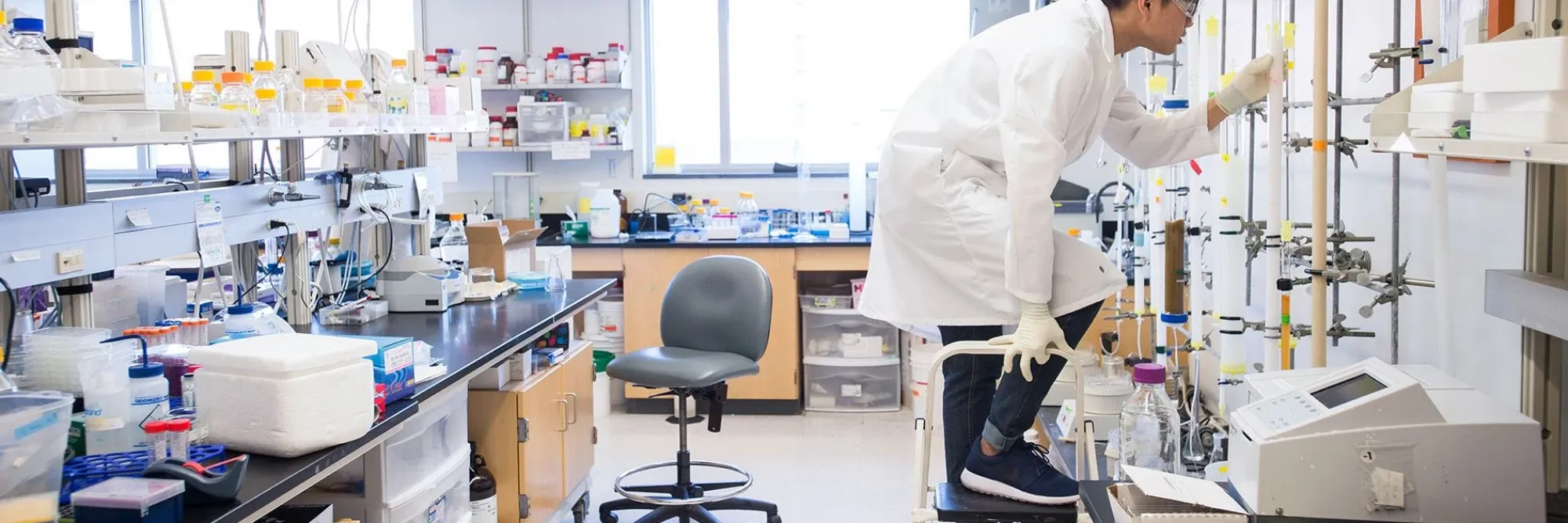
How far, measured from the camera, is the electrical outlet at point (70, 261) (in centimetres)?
230

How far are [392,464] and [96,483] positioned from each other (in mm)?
838

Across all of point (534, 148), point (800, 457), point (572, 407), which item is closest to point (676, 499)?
point (572, 407)

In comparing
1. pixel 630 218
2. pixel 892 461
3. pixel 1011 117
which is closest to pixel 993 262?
pixel 1011 117

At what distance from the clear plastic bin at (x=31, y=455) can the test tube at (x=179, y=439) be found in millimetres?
154

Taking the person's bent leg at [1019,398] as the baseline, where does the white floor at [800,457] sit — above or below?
below

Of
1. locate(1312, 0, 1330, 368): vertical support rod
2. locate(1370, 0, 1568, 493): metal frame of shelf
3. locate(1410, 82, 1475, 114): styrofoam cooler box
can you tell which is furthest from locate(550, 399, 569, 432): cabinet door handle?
locate(1410, 82, 1475, 114): styrofoam cooler box

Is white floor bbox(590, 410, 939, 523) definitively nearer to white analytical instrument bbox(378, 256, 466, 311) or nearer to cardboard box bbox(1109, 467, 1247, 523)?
white analytical instrument bbox(378, 256, 466, 311)

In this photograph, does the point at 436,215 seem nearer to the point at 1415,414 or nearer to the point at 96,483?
the point at 96,483

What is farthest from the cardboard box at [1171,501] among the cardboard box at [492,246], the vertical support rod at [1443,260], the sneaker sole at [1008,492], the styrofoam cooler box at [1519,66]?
the cardboard box at [492,246]

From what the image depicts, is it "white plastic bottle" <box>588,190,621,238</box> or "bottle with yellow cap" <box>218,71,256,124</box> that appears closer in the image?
"bottle with yellow cap" <box>218,71,256,124</box>

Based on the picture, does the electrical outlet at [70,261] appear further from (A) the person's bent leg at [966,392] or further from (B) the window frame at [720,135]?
(B) the window frame at [720,135]

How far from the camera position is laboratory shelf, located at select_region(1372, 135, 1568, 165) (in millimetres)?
1345

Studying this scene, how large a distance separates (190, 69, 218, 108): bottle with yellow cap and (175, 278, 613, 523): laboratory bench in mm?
710

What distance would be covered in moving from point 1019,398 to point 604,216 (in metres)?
3.43
